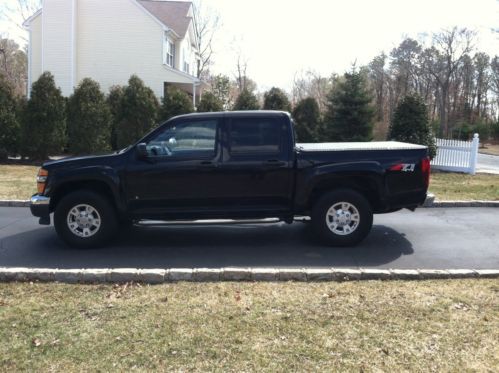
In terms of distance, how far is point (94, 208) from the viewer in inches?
268

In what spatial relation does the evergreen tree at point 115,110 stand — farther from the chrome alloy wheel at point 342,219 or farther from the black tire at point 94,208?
the chrome alloy wheel at point 342,219

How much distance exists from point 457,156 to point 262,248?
45.9 ft

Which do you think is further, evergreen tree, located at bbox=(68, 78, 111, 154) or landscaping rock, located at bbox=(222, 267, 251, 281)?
evergreen tree, located at bbox=(68, 78, 111, 154)

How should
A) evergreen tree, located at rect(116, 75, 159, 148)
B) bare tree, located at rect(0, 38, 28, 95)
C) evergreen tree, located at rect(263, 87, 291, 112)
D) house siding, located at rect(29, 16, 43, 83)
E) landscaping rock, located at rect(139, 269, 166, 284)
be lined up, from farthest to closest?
bare tree, located at rect(0, 38, 28, 95) < house siding, located at rect(29, 16, 43, 83) < evergreen tree, located at rect(263, 87, 291, 112) < evergreen tree, located at rect(116, 75, 159, 148) < landscaping rock, located at rect(139, 269, 166, 284)

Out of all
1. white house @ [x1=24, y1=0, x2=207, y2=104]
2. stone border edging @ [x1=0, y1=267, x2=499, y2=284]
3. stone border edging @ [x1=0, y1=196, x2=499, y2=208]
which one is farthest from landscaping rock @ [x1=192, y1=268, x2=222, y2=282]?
white house @ [x1=24, y1=0, x2=207, y2=104]

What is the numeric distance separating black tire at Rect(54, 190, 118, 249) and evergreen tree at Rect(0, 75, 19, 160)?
1347 cm

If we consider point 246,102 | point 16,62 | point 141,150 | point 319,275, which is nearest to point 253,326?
point 319,275

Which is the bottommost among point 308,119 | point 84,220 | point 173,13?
point 84,220

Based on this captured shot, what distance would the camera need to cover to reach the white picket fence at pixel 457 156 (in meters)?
18.2

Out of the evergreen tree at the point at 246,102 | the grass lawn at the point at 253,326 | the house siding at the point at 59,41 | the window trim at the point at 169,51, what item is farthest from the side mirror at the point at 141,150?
the window trim at the point at 169,51

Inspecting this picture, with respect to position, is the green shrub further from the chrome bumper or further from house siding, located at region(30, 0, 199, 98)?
the chrome bumper

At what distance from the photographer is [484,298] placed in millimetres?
4809

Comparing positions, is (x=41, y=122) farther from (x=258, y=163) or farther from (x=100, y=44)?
(x=258, y=163)

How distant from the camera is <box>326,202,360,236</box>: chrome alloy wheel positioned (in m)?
6.86
